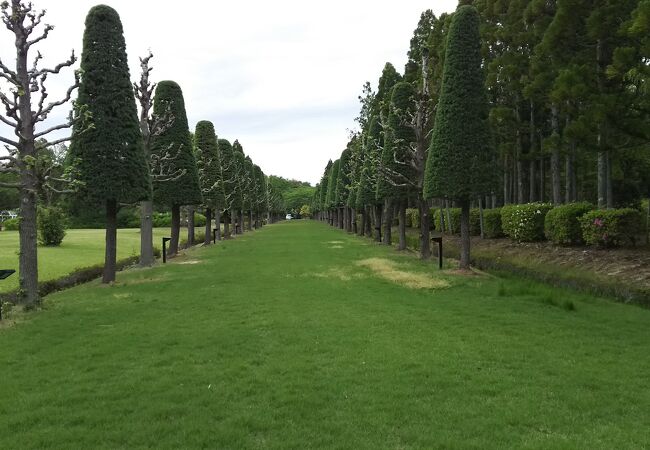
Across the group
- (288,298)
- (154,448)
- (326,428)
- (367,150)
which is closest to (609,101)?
(288,298)

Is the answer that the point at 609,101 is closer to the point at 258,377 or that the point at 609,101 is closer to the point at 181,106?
the point at 258,377

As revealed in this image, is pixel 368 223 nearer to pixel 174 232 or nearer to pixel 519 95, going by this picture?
pixel 519 95

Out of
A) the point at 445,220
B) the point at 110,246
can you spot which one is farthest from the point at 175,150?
the point at 445,220

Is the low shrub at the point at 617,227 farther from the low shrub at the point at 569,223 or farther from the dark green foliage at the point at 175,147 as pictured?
the dark green foliage at the point at 175,147

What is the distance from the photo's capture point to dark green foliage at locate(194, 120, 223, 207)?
34125mm

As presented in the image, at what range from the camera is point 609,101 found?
39.7 ft

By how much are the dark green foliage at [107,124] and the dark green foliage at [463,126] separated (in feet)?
30.5

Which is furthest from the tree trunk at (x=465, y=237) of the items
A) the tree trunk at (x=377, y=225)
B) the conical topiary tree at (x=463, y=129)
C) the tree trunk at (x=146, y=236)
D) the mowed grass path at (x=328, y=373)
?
the tree trunk at (x=377, y=225)

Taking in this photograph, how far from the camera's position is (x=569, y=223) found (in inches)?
680

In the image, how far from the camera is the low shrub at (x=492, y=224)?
24766mm

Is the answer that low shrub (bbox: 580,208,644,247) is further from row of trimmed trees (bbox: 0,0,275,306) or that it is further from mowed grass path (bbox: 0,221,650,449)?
row of trimmed trees (bbox: 0,0,275,306)

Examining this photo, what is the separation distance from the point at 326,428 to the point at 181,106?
21889 millimetres

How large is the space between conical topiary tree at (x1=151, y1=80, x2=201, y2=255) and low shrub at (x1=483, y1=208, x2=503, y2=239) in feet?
46.3

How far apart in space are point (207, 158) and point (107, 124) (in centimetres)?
2010
